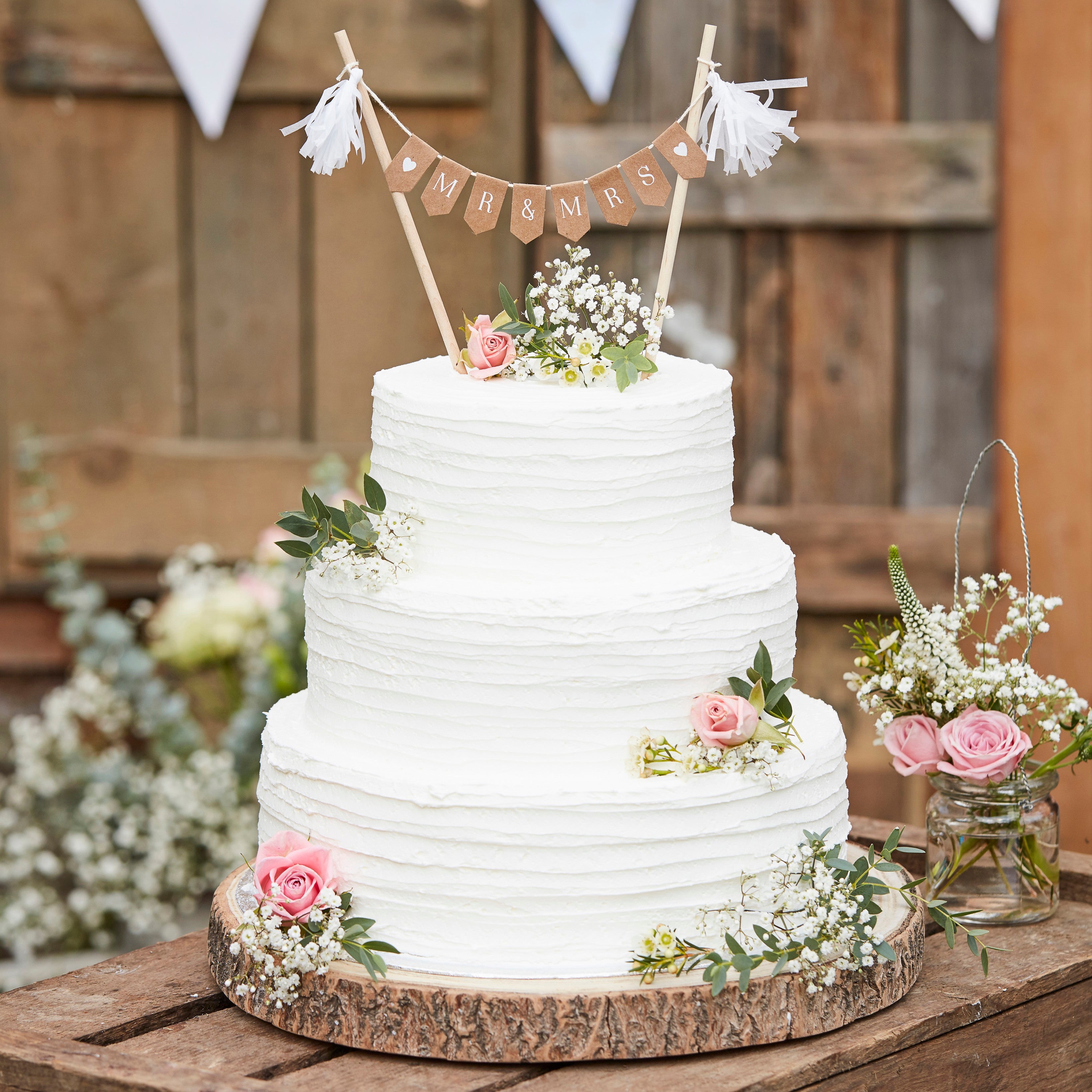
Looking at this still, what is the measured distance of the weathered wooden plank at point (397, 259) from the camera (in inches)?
131

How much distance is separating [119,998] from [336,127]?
3.20 ft

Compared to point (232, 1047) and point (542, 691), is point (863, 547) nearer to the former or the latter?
point (542, 691)

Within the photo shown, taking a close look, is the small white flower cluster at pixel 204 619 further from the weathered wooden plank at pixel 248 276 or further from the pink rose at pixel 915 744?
the pink rose at pixel 915 744

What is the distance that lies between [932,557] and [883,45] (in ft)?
3.30

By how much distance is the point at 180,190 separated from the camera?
3336mm

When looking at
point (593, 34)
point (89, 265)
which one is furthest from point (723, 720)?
point (89, 265)

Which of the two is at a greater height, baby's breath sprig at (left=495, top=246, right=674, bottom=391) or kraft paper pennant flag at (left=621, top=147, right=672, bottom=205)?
kraft paper pennant flag at (left=621, top=147, right=672, bottom=205)

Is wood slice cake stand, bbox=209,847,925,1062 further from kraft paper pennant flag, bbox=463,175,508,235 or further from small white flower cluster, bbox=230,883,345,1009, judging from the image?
kraft paper pennant flag, bbox=463,175,508,235

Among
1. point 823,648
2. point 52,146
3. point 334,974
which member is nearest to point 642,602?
point 334,974

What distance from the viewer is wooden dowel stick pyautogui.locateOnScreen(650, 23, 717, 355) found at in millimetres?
1765

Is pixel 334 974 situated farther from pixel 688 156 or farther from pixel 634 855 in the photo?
pixel 688 156

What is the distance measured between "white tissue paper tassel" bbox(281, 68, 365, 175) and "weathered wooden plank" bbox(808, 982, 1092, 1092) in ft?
3.54

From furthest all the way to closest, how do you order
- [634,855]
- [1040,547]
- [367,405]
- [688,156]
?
[367,405]
[1040,547]
[688,156]
[634,855]

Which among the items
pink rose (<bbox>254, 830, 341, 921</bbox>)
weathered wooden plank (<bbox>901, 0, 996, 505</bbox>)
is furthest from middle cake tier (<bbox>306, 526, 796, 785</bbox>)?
weathered wooden plank (<bbox>901, 0, 996, 505</bbox>)
